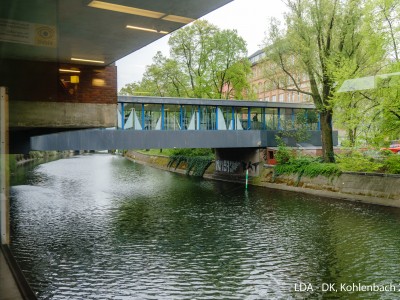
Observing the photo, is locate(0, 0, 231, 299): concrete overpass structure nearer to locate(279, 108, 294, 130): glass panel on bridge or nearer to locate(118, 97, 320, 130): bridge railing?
locate(118, 97, 320, 130): bridge railing

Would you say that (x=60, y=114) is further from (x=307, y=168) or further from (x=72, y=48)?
(x=307, y=168)

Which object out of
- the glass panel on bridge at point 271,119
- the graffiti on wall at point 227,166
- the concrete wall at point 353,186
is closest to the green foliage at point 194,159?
the graffiti on wall at point 227,166

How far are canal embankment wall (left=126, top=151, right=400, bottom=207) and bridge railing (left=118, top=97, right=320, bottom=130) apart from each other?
499 cm

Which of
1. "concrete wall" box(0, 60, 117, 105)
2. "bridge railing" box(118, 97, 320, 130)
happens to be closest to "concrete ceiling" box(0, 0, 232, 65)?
"concrete wall" box(0, 60, 117, 105)

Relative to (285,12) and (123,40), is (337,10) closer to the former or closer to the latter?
(285,12)

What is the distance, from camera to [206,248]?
47.8ft

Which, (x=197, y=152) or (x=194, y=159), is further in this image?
(x=197, y=152)

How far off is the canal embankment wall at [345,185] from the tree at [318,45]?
2888 millimetres

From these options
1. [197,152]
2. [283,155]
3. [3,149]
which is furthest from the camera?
[197,152]

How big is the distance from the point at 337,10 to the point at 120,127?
1763cm

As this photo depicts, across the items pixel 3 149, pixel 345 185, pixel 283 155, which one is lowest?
pixel 345 185

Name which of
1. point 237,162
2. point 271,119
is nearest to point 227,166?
point 237,162

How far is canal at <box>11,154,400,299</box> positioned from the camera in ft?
34.2

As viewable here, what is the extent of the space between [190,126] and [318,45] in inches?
469
